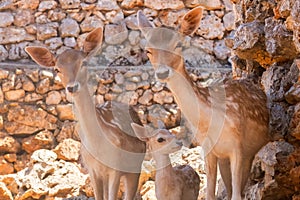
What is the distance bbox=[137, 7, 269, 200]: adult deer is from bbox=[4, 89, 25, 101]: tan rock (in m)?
3.30

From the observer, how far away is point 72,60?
2.13 meters

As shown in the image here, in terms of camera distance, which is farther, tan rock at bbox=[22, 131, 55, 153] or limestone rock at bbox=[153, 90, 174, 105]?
limestone rock at bbox=[153, 90, 174, 105]

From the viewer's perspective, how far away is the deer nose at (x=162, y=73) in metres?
1.97

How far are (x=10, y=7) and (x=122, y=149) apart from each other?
3.54m

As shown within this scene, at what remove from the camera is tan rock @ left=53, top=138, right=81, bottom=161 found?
16.4 ft

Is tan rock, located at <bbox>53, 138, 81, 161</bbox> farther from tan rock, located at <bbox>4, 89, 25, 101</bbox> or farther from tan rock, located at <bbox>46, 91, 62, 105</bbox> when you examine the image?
tan rock, located at <bbox>4, 89, 25, 101</bbox>

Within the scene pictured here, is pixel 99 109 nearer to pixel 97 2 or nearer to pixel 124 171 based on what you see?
pixel 124 171

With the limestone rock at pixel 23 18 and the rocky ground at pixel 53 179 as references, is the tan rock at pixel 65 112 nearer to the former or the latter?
the rocky ground at pixel 53 179

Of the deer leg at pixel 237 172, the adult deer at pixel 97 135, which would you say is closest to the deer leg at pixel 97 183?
the adult deer at pixel 97 135

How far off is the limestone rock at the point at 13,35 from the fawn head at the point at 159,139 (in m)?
3.49

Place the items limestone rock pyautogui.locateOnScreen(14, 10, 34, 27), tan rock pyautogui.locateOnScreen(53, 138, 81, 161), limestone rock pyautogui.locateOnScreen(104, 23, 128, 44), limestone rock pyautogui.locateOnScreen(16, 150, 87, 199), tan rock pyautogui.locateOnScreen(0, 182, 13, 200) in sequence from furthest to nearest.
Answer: limestone rock pyautogui.locateOnScreen(14, 10, 34, 27)
limestone rock pyautogui.locateOnScreen(104, 23, 128, 44)
tan rock pyautogui.locateOnScreen(53, 138, 81, 161)
tan rock pyautogui.locateOnScreen(0, 182, 13, 200)
limestone rock pyautogui.locateOnScreen(16, 150, 87, 199)

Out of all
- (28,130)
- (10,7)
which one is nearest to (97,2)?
(10,7)

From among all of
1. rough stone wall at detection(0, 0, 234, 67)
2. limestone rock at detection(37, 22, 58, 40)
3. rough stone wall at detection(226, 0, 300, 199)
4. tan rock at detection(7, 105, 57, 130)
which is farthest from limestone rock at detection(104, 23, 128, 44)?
rough stone wall at detection(226, 0, 300, 199)

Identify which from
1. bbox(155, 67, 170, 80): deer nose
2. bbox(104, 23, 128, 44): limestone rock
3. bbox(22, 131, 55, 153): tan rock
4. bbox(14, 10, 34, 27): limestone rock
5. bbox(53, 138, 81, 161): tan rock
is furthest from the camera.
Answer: bbox(14, 10, 34, 27): limestone rock
